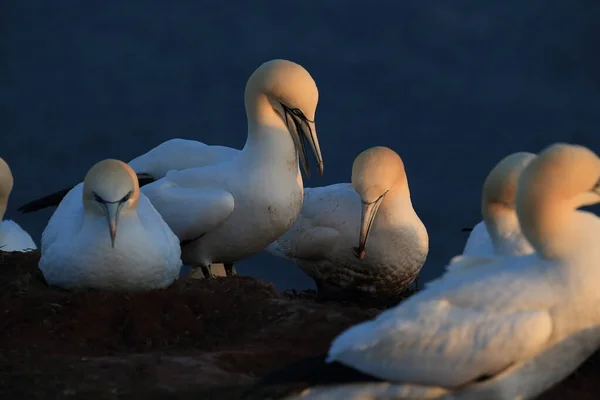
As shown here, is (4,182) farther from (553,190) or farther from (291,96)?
(553,190)

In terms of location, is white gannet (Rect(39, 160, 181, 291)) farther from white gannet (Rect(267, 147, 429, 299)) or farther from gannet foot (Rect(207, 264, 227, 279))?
gannet foot (Rect(207, 264, 227, 279))

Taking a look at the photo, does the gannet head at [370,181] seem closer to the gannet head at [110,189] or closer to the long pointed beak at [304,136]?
the long pointed beak at [304,136]

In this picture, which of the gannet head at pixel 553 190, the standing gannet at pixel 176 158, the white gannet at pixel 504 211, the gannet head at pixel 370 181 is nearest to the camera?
A: the gannet head at pixel 553 190

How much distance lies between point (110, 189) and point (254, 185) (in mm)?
1377

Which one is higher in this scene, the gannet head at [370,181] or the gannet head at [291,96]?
the gannet head at [291,96]

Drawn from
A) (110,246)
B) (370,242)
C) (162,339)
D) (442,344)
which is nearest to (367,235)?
(370,242)

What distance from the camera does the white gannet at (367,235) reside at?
31.7 ft

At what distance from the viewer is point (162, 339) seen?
763 cm

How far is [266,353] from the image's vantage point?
7.12m

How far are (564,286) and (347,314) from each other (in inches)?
90.0

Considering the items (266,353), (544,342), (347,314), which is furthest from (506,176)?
(544,342)

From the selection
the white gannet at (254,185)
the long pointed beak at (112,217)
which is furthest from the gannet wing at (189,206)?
the long pointed beak at (112,217)

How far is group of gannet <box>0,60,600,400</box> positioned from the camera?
232 inches

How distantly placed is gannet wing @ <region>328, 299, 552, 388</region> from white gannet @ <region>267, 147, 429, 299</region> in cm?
346
